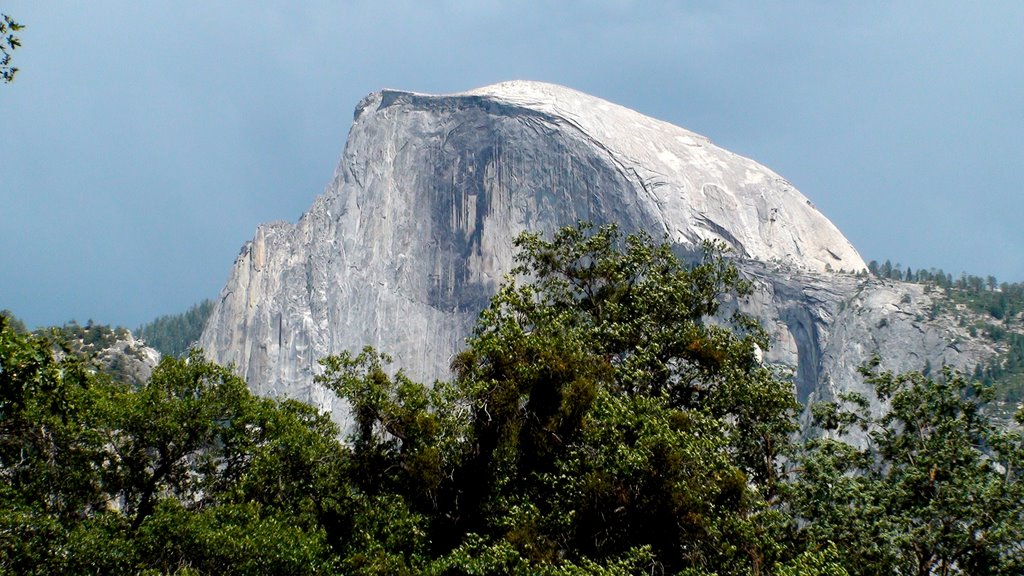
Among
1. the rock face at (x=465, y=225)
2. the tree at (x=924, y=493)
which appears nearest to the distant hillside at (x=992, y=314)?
the rock face at (x=465, y=225)

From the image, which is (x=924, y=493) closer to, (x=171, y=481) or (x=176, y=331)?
(x=171, y=481)

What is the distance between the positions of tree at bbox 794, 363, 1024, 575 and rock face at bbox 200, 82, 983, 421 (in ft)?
358

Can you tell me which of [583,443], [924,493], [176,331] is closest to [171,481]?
[583,443]

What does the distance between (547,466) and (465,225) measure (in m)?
129

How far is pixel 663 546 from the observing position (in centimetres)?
1856

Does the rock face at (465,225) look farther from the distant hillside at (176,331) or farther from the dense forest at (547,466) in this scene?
the dense forest at (547,466)

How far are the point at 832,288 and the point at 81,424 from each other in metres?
119

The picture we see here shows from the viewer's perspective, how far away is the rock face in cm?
14025

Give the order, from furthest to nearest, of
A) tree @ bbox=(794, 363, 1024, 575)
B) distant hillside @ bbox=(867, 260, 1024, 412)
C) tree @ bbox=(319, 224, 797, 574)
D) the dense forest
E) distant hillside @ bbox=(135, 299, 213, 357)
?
1. distant hillside @ bbox=(135, 299, 213, 357)
2. distant hillside @ bbox=(867, 260, 1024, 412)
3. tree @ bbox=(794, 363, 1024, 575)
4. the dense forest
5. tree @ bbox=(319, 224, 797, 574)

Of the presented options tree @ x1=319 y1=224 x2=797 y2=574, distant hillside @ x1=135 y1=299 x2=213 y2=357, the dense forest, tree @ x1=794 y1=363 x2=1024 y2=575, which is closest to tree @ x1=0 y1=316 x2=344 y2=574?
the dense forest

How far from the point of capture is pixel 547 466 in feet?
65.7

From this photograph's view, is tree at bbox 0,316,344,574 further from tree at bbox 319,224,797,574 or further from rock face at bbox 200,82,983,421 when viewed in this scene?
rock face at bbox 200,82,983,421

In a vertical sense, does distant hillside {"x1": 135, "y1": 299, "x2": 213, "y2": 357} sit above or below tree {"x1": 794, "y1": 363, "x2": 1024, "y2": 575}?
above

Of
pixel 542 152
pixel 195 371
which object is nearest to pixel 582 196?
pixel 542 152
